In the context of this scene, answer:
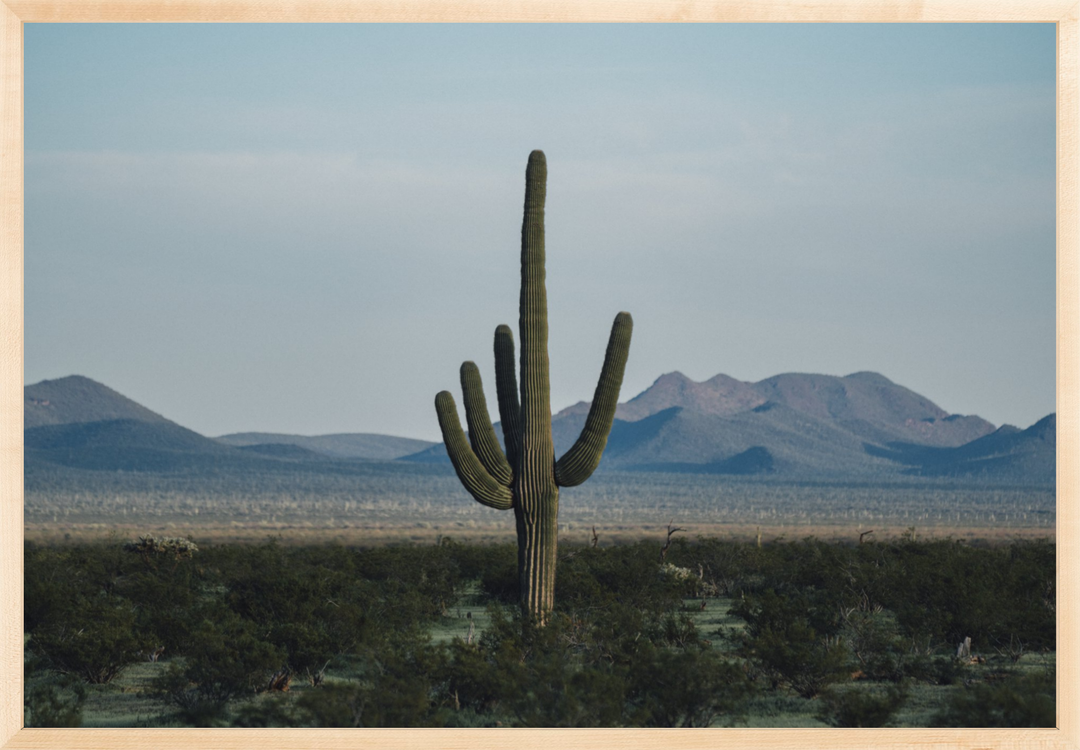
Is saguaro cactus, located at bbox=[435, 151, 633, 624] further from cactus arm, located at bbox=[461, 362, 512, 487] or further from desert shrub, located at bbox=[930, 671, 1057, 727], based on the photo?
desert shrub, located at bbox=[930, 671, 1057, 727]

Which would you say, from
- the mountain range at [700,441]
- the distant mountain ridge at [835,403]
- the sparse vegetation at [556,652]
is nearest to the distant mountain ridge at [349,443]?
the mountain range at [700,441]

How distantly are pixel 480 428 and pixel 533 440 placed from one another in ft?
2.10

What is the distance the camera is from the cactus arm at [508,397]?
37.0ft

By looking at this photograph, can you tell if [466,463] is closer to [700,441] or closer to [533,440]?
[533,440]

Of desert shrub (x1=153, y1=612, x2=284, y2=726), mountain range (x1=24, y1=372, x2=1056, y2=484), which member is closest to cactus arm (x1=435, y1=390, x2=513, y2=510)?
desert shrub (x1=153, y1=612, x2=284, y2=726)

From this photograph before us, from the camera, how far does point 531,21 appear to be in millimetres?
6945

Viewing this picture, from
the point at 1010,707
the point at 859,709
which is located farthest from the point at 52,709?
the point at 1010,707

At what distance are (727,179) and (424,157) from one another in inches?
872

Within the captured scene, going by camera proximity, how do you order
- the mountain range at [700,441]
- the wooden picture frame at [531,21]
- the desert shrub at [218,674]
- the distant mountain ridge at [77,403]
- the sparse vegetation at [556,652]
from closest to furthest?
1. the wooden picture frame at [531,21]
2. the sparse vegetation at [556,652]
3. the desert shrub at [218,674]
4. the mountain range at [700,441]
5. the distant mountain ridge at [77,403]

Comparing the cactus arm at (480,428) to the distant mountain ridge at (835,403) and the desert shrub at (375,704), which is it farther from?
the distant mountain ridge at (835,403)

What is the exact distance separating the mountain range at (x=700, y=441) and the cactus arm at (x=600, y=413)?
9045 centimetres

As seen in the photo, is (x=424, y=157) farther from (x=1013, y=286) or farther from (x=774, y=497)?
(x=774, y=497)

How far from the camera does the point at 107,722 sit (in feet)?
28.1

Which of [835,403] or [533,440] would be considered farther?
[835,403]
